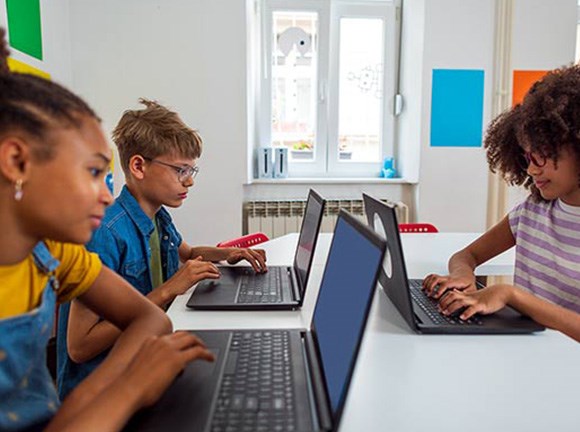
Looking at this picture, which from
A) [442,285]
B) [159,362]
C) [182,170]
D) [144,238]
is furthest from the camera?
[182,170]

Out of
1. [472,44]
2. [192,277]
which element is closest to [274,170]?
[472,44]

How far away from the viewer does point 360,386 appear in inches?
32.0

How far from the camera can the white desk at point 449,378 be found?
2.32 ft

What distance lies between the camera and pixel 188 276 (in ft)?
4.20

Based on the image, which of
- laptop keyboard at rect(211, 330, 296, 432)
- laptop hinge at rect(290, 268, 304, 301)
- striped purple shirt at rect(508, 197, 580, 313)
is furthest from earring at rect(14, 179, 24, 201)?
striped purple shirt at rect(508, 197, 580, 313)

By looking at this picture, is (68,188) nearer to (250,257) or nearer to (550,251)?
(250,257)

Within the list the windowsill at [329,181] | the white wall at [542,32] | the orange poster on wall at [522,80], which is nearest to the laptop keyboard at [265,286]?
the windowsill at [329,181]

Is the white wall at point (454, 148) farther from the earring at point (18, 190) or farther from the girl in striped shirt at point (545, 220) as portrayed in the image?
the earring at point (18, 190)

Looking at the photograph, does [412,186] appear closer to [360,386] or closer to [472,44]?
[472,44]

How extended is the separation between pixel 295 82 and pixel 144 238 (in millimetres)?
2443

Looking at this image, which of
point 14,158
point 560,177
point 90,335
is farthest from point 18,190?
point 560,177

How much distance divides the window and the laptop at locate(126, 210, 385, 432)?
9.14 feet

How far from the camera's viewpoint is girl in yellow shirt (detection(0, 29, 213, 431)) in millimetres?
608

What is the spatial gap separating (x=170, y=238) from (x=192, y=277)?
0.37 meters
